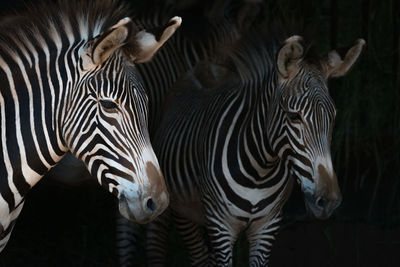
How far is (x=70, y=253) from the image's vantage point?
754cm

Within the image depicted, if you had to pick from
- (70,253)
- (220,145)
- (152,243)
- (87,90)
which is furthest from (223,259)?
(70,253)

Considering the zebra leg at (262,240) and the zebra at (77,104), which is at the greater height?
the zebra at (77,104)

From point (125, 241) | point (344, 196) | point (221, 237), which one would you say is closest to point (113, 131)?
point (221, 237)

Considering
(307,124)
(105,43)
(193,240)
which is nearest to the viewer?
(105,43)

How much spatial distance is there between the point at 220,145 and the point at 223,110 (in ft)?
1.05

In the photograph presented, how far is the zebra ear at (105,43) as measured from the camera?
366 cm

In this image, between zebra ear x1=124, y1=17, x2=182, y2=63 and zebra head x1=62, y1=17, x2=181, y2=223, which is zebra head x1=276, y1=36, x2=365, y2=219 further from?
zebra head x1=62, y1=17, x2=181, y2=223

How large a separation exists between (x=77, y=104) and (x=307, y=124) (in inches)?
67.2

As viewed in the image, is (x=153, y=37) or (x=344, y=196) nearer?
(x=153, y=37)

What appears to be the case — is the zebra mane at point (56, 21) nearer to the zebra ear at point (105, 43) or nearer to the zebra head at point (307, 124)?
the zebra ear at point (105, 43)

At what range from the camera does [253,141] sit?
17.4 feet

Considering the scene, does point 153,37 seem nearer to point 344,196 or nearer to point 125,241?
point 125,241

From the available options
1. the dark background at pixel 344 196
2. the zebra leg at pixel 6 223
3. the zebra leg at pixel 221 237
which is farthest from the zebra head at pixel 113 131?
the dark background at pixel 344 196

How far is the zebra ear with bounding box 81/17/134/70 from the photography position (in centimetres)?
366
